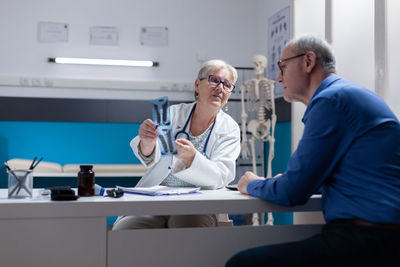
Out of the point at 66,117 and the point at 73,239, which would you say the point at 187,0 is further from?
the point at 73,239

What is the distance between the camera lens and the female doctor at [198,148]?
6.02 feet

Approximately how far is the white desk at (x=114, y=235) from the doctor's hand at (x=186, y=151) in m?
0.43

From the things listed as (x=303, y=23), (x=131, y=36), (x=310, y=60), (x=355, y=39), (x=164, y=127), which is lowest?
(x=164, y=127)

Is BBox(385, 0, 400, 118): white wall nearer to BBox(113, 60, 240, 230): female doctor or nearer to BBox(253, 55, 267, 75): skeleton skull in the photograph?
BBox(113, 60, 240, 230): female doctor

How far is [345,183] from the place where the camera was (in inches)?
49.6

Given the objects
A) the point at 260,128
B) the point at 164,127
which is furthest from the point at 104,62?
the point at 164,127

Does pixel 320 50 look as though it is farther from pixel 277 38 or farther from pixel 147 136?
pixel 277 38

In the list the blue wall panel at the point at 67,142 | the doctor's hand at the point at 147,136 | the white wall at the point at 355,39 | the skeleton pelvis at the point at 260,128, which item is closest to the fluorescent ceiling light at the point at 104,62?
the blue wall panel at the point at 67,142

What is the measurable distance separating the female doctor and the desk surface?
410 mm

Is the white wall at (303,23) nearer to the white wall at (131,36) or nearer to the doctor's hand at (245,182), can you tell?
the white wall at (131,36)

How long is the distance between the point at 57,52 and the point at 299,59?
3464 mm

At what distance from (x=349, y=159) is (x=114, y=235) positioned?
78 cm

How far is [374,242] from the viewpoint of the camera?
3.76 feet

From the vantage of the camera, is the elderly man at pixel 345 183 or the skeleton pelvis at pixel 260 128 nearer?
the elderly man at pixel 345 183
